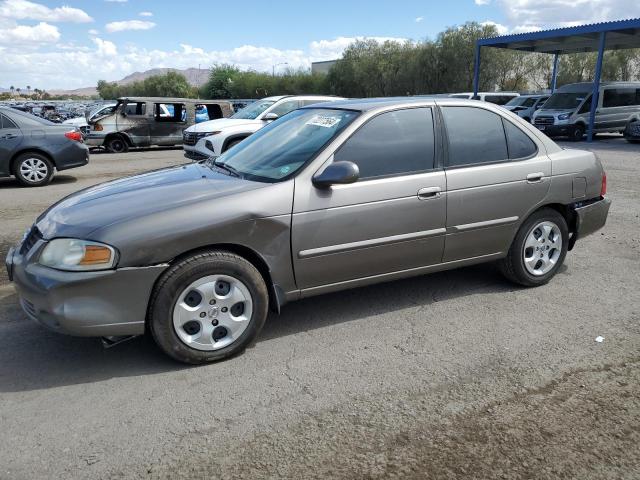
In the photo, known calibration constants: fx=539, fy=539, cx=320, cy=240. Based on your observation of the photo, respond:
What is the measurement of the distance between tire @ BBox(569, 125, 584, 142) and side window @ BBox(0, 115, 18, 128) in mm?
17853

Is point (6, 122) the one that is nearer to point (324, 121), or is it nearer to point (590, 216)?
point (324, 121)

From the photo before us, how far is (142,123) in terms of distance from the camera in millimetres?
17188

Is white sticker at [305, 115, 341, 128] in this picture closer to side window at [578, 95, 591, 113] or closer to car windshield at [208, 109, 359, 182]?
car windshield at [208, 109, 359, 182]

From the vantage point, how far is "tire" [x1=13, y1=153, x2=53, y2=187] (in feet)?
33.4

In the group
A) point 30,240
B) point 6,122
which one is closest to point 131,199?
point 30,240

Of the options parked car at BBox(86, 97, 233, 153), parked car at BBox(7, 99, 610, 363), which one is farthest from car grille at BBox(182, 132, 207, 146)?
parked car at BBox(7, 99, 610, 363)

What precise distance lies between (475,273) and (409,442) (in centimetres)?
276

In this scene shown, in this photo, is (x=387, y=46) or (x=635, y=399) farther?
(x=387, y=46)

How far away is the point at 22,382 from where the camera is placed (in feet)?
10.7

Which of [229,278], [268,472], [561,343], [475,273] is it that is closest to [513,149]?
[475,273]

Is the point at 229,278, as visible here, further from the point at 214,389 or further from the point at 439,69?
the point at 439,69

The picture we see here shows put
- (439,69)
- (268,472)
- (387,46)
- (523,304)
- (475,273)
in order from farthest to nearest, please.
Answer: (387,46), (439,69), (475,273), (523,304), (268,472)

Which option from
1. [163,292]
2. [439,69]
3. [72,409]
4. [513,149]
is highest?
[439,69]

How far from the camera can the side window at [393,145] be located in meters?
3.88
